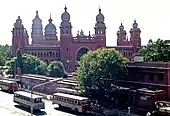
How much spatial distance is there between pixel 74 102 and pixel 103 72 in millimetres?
5994

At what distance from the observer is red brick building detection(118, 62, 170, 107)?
4797 cm

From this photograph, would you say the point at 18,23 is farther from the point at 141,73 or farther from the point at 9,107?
the point at 141,73

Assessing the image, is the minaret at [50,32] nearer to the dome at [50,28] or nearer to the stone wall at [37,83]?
the dome at [50,28]

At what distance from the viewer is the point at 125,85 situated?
55.3m

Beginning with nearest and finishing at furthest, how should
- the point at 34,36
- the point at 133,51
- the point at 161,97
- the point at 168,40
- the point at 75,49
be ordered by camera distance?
the point at 161,97, the point at 168,40, the point at 75,49, the point at 133,51, the point at 34,36

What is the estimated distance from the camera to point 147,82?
2057 inches

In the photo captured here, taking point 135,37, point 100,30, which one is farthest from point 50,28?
point 135,37

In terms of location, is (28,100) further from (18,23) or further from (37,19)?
(37,19)

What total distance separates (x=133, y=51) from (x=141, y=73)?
51961 millimetres

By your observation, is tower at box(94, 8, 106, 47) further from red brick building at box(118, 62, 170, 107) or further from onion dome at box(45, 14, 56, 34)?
red brick building at box(118, 62, 170, 107)

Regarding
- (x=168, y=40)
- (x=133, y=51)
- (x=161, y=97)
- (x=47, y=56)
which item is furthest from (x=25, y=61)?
(x=161, y=97)

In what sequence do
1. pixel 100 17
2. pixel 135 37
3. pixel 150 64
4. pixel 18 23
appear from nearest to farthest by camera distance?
pixel 150 64 → pixel 100 17 → pixel 18 23 → pixel 135 37

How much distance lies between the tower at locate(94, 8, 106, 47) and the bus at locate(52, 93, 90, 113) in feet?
151

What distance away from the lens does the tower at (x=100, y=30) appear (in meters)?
98.3
